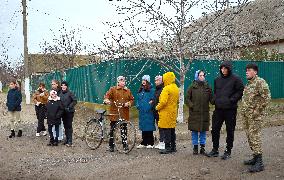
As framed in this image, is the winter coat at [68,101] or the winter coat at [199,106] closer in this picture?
the winter coat at [199,106]

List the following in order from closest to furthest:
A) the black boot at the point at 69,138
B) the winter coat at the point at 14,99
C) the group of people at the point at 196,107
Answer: the group of people at the point at 196,107 → the black boot at the point at 69,138 → the winter coat at the point at 14,99

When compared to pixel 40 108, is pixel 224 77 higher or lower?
higher

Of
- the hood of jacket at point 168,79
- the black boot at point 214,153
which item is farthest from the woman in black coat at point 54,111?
the black boot at point 214,153

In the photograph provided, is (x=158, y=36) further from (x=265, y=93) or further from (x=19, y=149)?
(x=265, y=93)

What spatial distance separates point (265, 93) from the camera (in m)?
7.34

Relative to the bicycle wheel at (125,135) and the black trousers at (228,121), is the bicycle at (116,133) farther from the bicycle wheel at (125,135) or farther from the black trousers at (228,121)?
the black trousers at (228,121)

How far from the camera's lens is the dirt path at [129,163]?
7293 mm

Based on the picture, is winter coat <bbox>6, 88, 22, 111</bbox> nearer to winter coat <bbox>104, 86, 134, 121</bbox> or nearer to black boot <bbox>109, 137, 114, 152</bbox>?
winter coat <bbox>104, 86, 134, 121</bbox>

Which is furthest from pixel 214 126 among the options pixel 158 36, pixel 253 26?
pixel 253 26

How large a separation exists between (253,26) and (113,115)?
12777 millimetres

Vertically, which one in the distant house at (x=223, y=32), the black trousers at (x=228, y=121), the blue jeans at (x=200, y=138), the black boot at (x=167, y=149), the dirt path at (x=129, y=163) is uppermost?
the distant house at (x=223, y=32)

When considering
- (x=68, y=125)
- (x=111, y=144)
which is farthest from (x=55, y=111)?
(x=111, y=144)

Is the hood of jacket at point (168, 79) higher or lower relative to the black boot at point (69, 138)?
higher

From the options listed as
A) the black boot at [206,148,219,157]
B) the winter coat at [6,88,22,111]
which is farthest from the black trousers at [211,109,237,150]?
the winter coat at [6,88,22,111]
